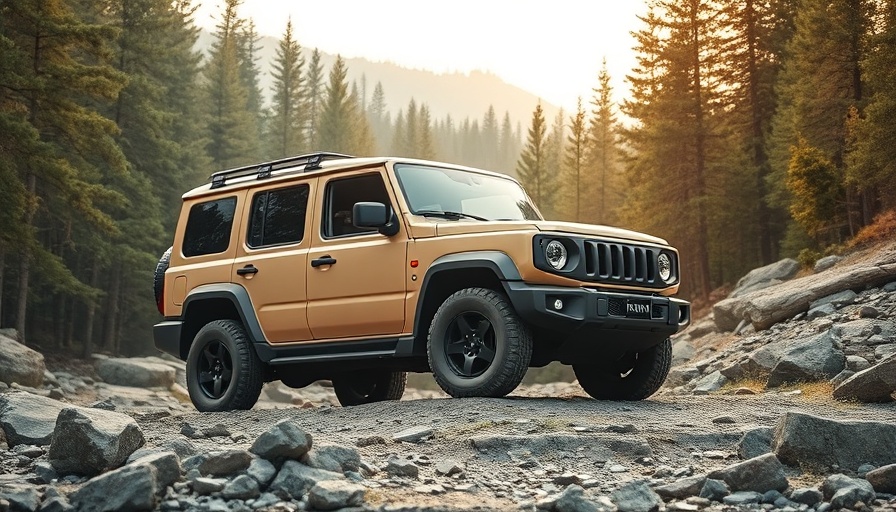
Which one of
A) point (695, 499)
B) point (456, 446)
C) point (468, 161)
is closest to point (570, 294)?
point (456, 446)

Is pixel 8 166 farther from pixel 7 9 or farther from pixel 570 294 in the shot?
pixel 570 294

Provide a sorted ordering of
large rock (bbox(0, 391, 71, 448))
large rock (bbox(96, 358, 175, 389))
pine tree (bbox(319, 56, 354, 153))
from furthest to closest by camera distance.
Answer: pine tree (bbox(319, 56, 354, 153)) < large rock (bbox(96, 358, 175, 389)) < large rock (bbox(0, 391, 71, 448))

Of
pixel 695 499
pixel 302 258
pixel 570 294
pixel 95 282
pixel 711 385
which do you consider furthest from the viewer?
pixel 95 282

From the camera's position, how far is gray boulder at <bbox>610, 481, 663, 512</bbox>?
16.0 feet

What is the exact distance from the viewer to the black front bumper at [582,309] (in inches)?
291

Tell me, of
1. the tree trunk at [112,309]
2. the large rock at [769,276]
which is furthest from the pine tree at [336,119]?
the large rock at [769,276]

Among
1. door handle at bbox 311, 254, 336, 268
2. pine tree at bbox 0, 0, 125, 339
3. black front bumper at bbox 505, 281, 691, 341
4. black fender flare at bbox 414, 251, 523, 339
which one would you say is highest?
pine tree at bbox 0, 0, 125, 339

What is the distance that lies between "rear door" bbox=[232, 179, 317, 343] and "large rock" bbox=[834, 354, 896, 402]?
528cm

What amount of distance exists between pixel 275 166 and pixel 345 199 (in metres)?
1.24

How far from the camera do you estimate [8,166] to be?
21.0 m

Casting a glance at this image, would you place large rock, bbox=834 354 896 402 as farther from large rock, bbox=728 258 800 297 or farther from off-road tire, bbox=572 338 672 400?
large rock, bbox=728 258 800 297

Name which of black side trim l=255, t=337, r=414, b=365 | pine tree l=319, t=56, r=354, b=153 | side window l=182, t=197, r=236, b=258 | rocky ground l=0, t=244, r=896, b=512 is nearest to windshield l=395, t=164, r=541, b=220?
black side trim l=255, t=337, r=414, b=365

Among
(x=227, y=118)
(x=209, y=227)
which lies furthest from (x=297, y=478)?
(x=227, y=118)

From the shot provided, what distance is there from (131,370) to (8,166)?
7942 mm
